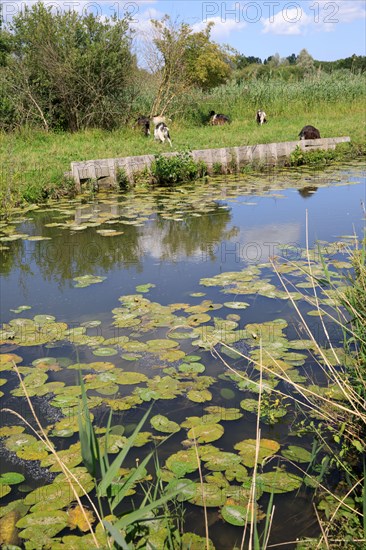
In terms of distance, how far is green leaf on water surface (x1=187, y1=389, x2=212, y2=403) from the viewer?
9.45 ft

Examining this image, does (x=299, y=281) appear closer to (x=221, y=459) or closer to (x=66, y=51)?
(x=221, y=459)

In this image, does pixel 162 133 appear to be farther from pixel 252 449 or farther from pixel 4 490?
pixel 4 490

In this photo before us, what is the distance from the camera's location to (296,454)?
2439mm

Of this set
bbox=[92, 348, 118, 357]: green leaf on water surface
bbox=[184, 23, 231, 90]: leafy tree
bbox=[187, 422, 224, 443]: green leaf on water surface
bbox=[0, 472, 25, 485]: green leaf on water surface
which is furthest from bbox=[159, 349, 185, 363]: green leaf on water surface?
bbox=[184, 23, 231, 90]: leafy tree

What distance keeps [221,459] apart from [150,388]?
27.3 inches

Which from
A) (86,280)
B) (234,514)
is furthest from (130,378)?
(86,280)

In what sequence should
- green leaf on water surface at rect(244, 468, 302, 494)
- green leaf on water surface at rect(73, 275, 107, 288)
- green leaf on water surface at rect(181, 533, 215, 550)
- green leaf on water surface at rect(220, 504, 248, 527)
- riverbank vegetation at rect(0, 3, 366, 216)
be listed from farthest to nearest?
riverbank vegetation at rect(0, 3, 366, 216) → green leaf on water surface at rect(73, 275, 107, 288) → green leaf on water surface at rect(244, 468, 302, 494) → green leaf on water surface at rect(220, 504, 248, 527) → green leaf on water surface at rect(181, 533, 215, 550)

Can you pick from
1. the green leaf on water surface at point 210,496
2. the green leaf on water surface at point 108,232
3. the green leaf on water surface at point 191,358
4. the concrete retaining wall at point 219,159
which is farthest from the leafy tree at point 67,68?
the green leaf on water surface at point 210,496

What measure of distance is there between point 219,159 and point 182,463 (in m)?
8.07

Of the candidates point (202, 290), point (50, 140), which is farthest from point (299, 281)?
point (50, 140)

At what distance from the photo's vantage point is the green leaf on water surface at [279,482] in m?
2.23

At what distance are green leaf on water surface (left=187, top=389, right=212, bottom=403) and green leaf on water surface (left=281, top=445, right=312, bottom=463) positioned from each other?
53 cm

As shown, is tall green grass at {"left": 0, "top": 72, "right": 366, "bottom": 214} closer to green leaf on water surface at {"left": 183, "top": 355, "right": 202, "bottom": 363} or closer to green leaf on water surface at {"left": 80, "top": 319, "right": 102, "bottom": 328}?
green leaf on water surface at {"left": 80, "top": 319, "right": 102, "bottom": 328}

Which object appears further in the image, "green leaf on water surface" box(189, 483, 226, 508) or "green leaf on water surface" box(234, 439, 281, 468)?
"green leaf on water surface" box(234, 439, 281, 468)
